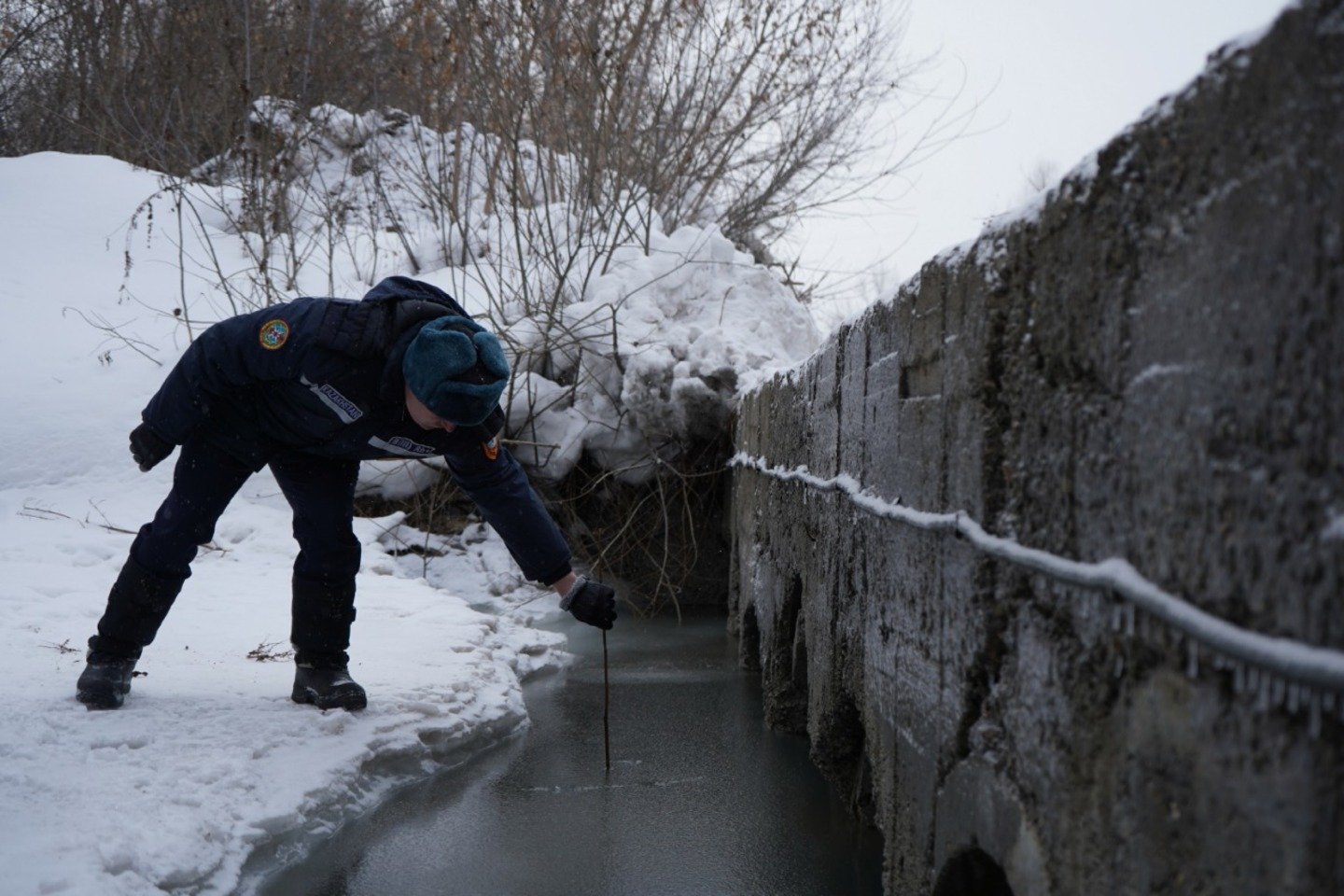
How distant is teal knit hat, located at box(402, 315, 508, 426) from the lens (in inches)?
122

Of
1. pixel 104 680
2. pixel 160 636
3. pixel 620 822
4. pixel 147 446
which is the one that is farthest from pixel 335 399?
pixel 160 636

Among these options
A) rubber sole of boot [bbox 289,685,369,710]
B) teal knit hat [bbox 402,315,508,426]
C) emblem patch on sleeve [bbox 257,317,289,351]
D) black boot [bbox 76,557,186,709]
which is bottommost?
rubber sole of boot [bbox 289,685,369,710]

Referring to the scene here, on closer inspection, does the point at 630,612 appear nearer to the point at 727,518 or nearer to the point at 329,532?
the point at 727,518

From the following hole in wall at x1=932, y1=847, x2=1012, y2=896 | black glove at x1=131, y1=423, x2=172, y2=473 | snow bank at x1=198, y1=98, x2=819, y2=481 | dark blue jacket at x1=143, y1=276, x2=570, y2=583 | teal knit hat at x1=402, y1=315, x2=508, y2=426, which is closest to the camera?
hole in wall at x1=932, y1=847, x2=1012, y2=896

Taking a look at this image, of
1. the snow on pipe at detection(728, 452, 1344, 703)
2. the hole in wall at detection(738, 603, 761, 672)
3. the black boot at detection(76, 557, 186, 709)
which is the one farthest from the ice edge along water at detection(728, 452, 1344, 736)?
the hole in wall at detection(738, 603, 761, 672)

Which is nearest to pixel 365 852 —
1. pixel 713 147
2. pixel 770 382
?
pixel 770 382

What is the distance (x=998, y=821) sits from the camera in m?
1.80

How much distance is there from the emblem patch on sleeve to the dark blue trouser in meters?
0.47

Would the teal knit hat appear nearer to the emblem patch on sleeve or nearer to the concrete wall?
the emblem patch on sleeve

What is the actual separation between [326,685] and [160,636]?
1.20 m

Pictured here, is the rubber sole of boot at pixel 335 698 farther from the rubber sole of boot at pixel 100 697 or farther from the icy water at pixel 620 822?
the rubber sole of boot at pixel 100 697

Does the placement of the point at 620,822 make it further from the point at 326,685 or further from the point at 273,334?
the point at 273,334

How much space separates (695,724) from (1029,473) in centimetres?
309

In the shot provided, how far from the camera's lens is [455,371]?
311 centimetres
